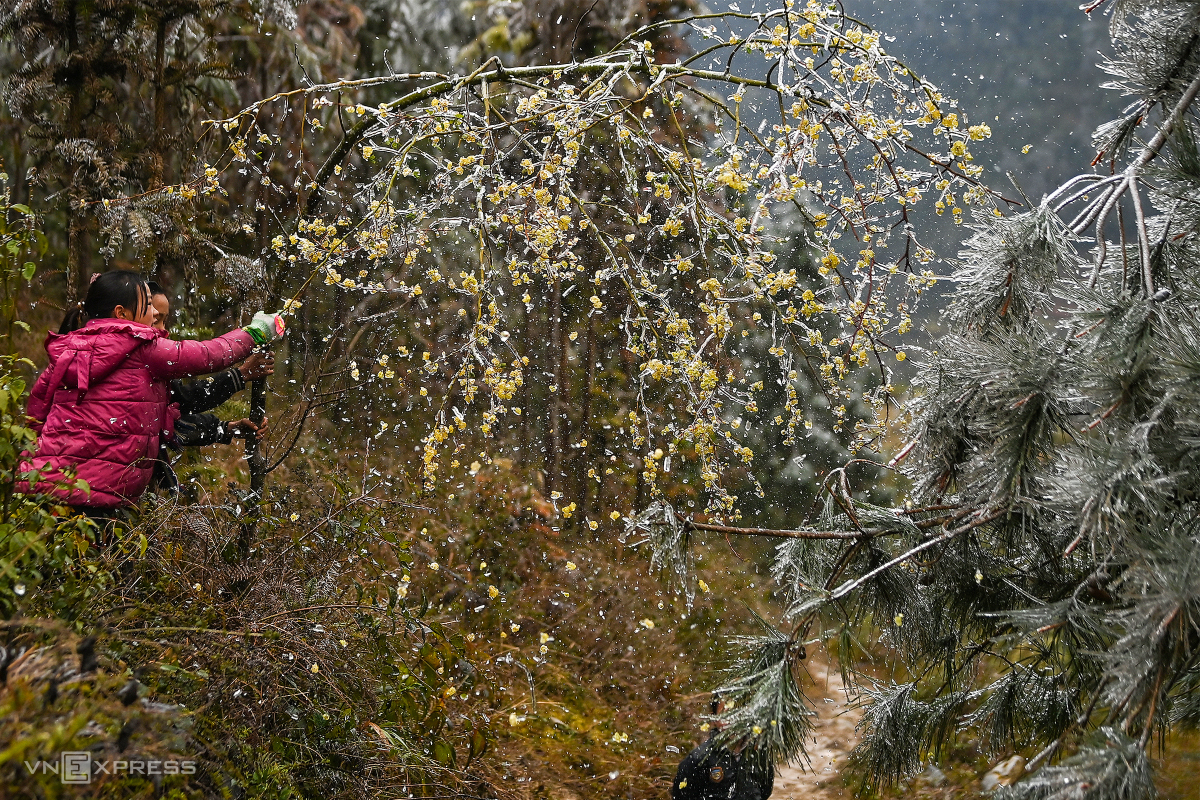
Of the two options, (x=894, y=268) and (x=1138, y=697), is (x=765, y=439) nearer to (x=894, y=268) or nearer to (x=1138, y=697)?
(x=894, y=268)

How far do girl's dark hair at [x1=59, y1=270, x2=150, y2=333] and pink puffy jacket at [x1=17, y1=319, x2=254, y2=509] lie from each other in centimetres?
9

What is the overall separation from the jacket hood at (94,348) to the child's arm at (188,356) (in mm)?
45

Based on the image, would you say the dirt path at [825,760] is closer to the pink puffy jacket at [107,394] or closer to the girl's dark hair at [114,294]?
the pink puffy jacket at [107,394]

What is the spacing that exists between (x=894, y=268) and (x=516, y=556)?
274 cm

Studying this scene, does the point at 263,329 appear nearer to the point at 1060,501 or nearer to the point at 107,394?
the point at 107,394

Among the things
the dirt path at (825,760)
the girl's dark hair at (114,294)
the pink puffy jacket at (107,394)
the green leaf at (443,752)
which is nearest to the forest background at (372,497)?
the green leaf at (443,752)

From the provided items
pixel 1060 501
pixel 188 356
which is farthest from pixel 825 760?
pixel 188 356

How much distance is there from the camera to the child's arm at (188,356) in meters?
2.25

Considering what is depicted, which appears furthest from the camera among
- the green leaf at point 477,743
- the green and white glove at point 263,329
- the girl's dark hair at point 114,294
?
the green and white glove at point 263,329

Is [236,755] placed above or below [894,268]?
below

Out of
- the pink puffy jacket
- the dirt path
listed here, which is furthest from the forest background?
the dirt path

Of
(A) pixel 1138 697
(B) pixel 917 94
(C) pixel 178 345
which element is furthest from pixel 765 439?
(A) pixel 1138 697

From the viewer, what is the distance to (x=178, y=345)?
89.2 inches

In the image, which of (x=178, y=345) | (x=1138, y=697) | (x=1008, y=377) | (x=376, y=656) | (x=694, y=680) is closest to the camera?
(x=1138, y=697)
